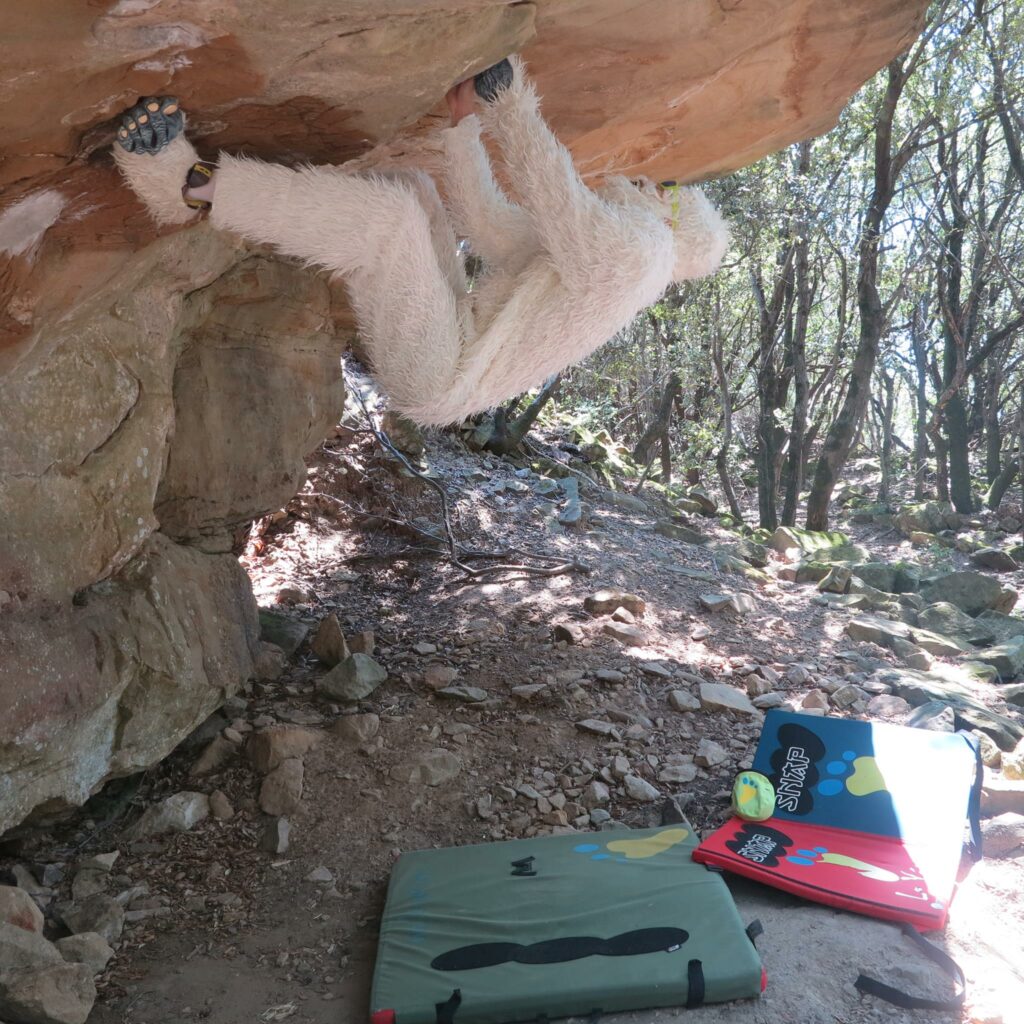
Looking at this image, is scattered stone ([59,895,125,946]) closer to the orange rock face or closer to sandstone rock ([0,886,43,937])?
sandstone rock ([0,886,43,937])

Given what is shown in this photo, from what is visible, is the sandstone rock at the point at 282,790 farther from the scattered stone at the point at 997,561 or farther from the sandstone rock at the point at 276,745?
the scattered stone at the point at 997,561

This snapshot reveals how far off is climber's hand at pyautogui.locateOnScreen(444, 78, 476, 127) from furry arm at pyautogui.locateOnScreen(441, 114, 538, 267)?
175 mm

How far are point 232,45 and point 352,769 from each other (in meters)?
3.03

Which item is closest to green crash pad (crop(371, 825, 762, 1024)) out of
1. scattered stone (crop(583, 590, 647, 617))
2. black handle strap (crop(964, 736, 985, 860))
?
black handle strap (crop(964, 736, 985, 860))

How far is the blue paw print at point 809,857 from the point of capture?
136 inches

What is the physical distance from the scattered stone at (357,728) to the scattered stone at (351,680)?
247mm

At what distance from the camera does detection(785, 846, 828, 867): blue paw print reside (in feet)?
11.4

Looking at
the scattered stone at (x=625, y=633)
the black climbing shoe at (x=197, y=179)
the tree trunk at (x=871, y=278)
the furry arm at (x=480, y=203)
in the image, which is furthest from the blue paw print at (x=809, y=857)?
the tree trunk at (x=871, y=278)

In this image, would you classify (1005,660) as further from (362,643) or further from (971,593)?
(362,643)

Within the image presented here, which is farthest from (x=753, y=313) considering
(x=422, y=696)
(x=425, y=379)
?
(x=425, y=379)

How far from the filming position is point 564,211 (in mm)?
2686

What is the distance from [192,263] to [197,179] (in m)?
0.93

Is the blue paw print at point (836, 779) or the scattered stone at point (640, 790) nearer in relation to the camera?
the blue paw print at point (836, 779)

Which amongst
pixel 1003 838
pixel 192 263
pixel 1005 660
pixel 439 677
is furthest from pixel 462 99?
pixel 1005 660
